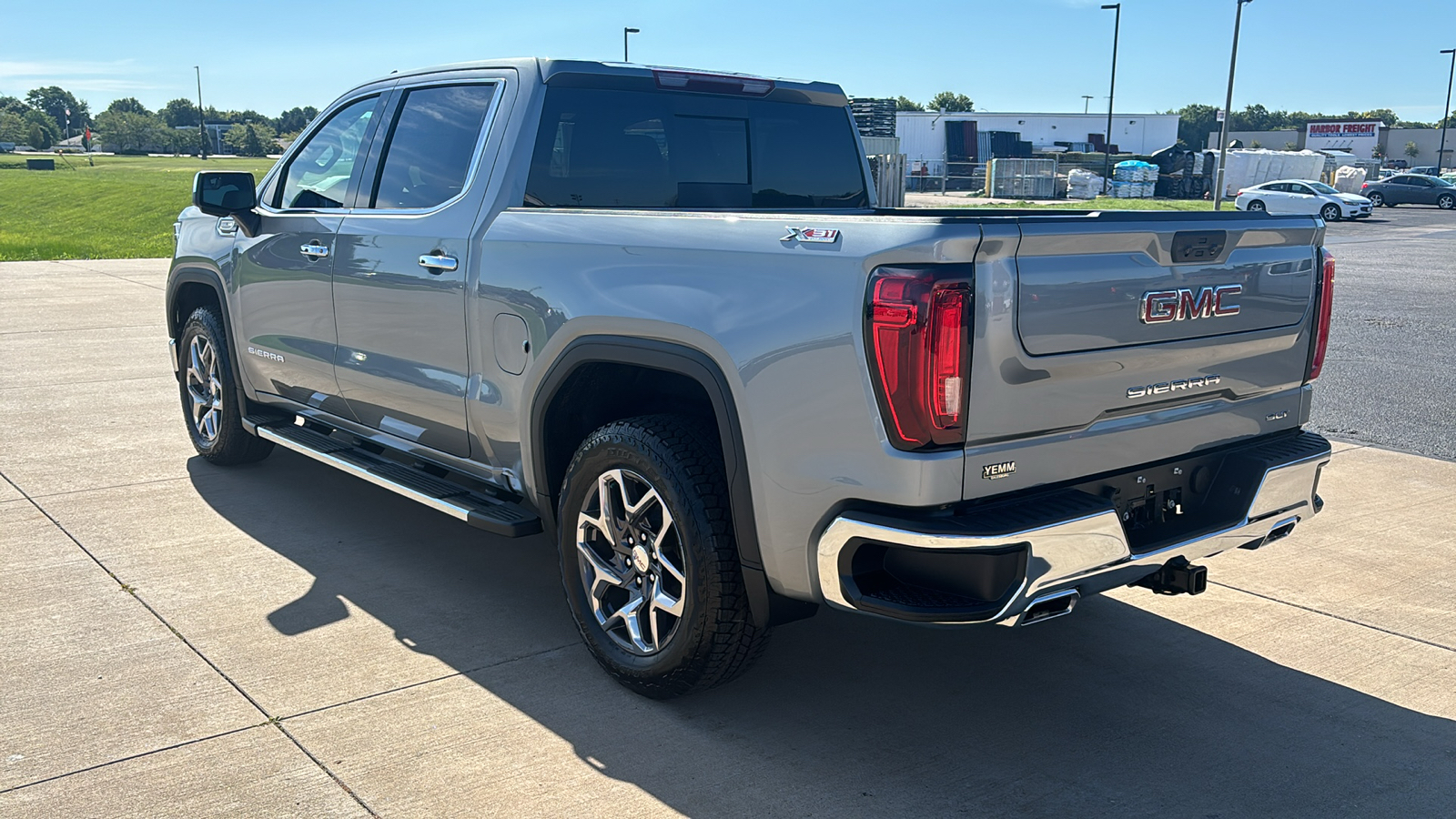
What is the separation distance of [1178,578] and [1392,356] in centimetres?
948

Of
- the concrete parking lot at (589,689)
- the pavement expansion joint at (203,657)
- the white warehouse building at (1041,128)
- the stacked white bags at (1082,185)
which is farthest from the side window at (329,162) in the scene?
the white warehouse building at (1041,128)

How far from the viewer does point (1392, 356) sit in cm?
1159

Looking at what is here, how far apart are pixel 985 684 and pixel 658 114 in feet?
8.18

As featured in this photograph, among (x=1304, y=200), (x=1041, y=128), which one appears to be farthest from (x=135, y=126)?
(x=1304, y=200)

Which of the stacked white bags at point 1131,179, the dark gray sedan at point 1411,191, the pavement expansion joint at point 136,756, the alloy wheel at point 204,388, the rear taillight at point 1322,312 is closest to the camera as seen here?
the pavement expansion joint at point 136,756

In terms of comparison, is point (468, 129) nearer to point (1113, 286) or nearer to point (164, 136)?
point (1113, 286)

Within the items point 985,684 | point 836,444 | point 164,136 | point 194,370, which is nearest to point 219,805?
point 836,444

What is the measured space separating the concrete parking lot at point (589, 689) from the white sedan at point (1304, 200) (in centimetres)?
3684

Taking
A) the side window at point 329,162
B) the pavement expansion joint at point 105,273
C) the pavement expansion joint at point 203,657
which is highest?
the side window at point 329,162

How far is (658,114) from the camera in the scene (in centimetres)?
485

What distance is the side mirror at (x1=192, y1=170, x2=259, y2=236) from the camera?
5.73 m

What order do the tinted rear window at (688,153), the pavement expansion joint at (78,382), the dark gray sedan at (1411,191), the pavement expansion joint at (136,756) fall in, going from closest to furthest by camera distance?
the pavement expansion joint at (136,756)
the tinted rear window at (688,153)
the pavement expansion joint at (78,382)
the dark gray sedan at (1411,191)

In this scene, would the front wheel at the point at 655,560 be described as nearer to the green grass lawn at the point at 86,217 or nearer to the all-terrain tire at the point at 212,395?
the all-terrain tire at the point at 212,395

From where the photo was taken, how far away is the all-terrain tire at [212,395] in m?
6.32
